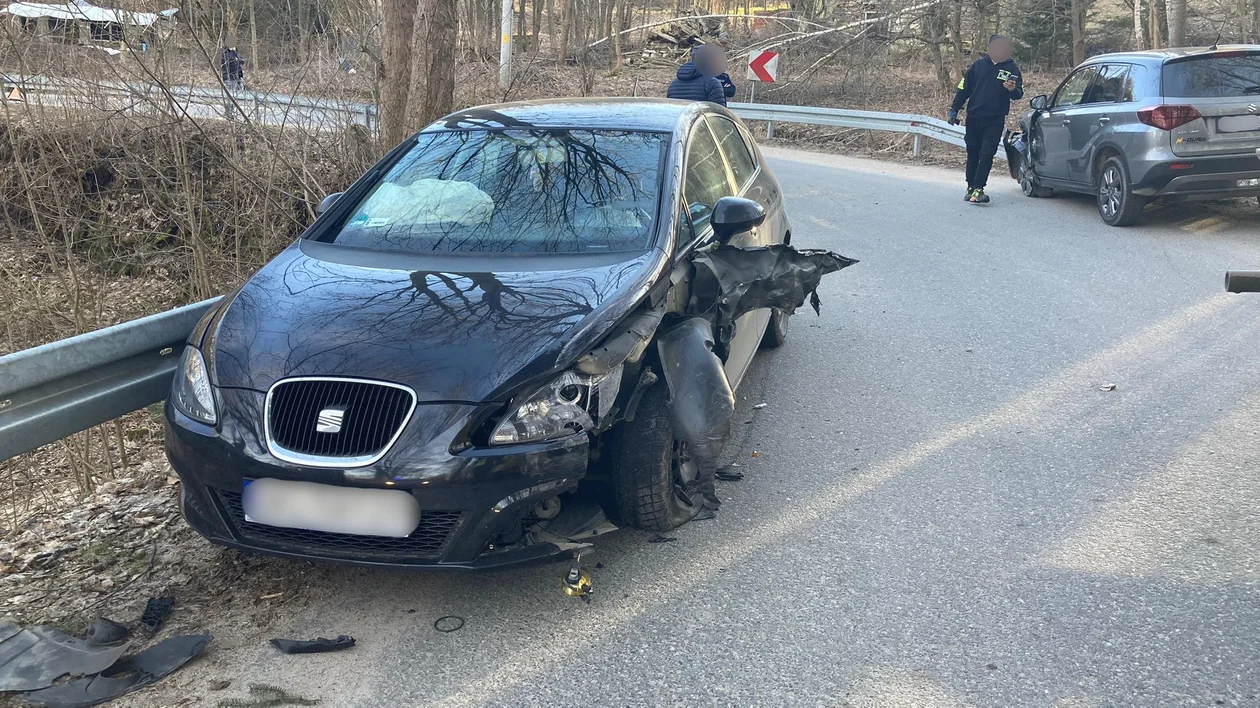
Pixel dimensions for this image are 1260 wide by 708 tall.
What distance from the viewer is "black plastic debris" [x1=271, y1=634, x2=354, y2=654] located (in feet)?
11.2

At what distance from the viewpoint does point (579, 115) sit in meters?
5.49

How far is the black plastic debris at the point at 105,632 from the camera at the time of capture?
11.2 ft

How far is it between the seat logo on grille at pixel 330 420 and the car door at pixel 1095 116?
9856mm

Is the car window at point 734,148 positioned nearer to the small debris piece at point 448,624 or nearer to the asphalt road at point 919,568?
the asphalt road at point 919,568

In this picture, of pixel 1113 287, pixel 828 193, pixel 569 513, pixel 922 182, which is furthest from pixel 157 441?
pixel 922 182

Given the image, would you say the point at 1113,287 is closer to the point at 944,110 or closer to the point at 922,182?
the point at 922,182

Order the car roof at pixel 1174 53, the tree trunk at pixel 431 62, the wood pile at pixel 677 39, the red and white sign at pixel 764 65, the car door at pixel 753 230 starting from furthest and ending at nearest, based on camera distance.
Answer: the wood pile at pixel 677 39
the red and white sign at pixel 764 65
the car roof at pixel 1174 53
the tree trunk at pixel 431 62
the car door at pixel 753 230

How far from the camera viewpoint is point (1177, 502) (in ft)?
14.7

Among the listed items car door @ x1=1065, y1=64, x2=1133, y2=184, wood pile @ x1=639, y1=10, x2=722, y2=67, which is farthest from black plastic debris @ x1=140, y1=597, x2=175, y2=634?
wood pile @ x1=639, y1=10, x2=722, y2=67

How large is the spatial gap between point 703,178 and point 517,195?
1.03m

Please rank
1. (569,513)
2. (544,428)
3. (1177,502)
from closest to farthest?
(544,428), (569,513), (1177,502)

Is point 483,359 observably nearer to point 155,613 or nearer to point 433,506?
point 433,506

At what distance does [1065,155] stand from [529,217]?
9322mm

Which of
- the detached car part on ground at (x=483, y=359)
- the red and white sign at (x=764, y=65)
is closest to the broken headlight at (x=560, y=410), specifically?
the detached car part on ground at (x=483, y=359)
